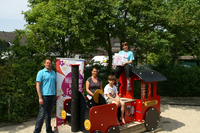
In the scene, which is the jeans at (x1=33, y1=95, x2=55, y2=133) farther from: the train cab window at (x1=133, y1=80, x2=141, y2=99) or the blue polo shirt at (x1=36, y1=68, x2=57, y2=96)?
the train cab window at (x1=133, y1=80, x2=141, y2=99)

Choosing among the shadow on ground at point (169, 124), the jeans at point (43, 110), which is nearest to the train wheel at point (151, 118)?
the shadow on ground at point (169, 124)

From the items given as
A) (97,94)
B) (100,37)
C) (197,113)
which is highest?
(100,37)

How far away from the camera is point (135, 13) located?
27.0ft

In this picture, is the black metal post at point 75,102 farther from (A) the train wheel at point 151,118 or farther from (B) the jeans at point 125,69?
(A) the train wheel at point 151,118

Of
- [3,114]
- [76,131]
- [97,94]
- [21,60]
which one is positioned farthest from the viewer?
[21,60]

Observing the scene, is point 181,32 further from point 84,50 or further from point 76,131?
point 76,131

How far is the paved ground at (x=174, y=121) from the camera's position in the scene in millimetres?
5652

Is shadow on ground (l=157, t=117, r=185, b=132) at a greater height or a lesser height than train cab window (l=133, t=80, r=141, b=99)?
lesser

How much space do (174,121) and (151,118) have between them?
6.52 ft

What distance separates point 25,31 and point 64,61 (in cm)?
350

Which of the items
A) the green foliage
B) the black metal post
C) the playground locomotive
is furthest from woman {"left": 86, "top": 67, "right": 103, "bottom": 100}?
the green foliage

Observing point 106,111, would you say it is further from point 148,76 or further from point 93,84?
point 148,76

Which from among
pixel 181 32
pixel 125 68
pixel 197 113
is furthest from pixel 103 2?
pixel 197 113

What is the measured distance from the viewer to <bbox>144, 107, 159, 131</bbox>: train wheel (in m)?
5.17
